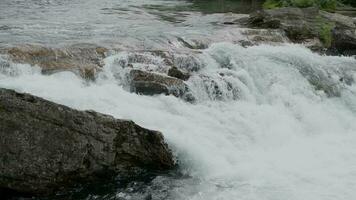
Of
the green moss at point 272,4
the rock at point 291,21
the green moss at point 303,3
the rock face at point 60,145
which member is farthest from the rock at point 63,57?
the green moss at point 272,4

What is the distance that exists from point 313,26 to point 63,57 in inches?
437

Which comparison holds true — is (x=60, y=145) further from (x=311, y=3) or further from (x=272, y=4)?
(x=272, y=4)

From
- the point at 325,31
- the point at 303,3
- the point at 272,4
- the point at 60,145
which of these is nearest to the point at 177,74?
the point at 60,145

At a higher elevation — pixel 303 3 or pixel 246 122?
pixel 246 122

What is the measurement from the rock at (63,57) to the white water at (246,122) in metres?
0.31

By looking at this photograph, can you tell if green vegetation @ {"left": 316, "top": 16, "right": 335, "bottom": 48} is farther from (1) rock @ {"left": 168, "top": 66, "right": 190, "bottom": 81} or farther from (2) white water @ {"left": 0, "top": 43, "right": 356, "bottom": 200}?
(1) rock @ {"left": 168, "top": 66, "right": 190, "bottom": 81}

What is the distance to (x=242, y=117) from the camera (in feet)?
39.4

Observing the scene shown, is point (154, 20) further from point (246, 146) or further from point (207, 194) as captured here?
point (207, 194)

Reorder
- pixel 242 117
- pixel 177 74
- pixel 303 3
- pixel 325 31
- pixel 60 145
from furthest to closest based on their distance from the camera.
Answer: pixel 303 3 → pixel 325 31 → pixel 177 74 → pixel 242 117 → pixel 60 145

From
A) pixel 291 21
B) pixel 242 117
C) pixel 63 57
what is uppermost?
pixel 63 57

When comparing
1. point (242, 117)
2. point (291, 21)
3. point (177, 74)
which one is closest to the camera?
point (242, 117)

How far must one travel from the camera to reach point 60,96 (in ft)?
34.2

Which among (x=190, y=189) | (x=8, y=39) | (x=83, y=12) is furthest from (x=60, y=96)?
(x=83, y=12)

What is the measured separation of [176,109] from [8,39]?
567cm
